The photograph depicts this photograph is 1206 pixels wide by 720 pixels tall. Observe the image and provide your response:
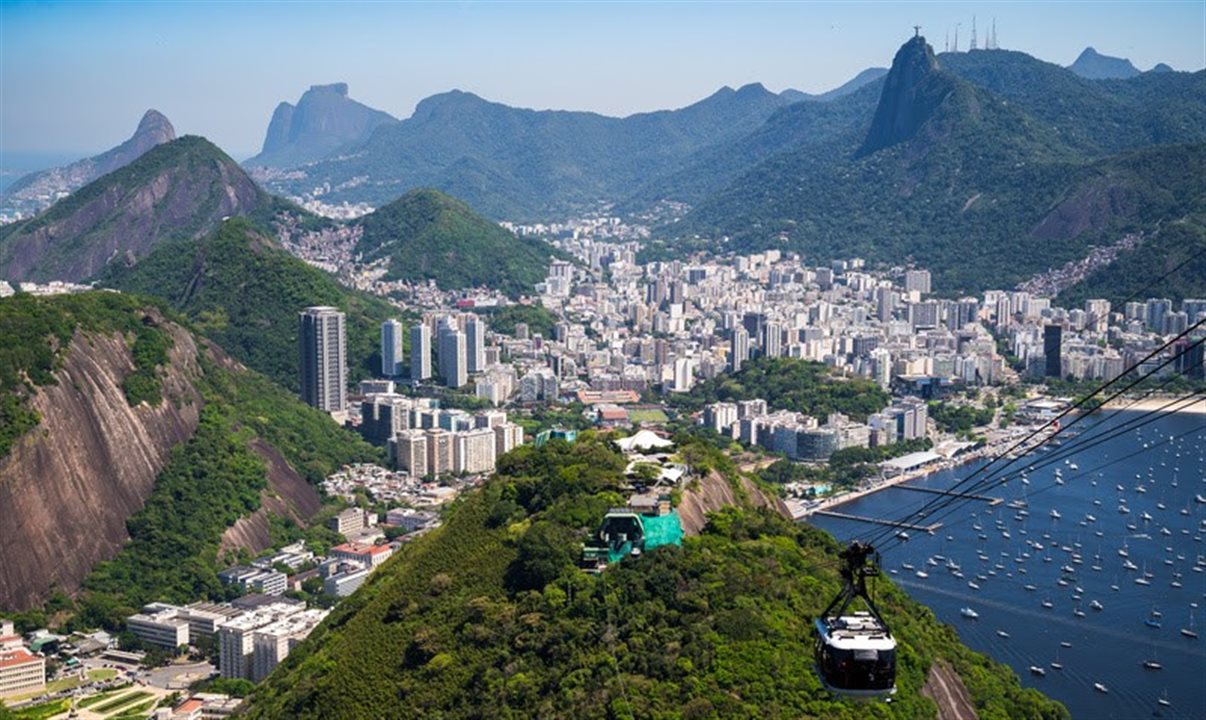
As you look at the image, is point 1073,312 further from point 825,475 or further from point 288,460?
point 288,460

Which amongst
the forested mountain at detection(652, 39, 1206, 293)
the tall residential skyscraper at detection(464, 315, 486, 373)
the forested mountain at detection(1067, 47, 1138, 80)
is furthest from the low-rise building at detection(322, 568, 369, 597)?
the forested mountain at detection(1067, 47, 1138, 80)

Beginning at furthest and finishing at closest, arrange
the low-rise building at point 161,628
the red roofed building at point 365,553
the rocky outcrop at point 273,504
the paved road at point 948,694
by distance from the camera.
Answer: the rocky outcrop at point 273,504
the red roofed building at point 365,553
the low-rise building at point 161,628
the paved road at point 948,694

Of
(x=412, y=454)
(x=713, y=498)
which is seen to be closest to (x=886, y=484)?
(x=412, y=454)

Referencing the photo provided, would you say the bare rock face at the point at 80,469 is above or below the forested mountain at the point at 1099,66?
below

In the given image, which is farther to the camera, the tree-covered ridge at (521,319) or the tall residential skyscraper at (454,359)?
the tree-covered ridge at (521,319)

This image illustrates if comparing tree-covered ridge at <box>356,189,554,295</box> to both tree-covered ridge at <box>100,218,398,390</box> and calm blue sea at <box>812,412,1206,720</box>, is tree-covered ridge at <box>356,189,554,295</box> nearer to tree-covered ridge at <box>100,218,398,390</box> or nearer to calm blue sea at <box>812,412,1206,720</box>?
tree-covered ridge at <box>100,218,398,390</box>

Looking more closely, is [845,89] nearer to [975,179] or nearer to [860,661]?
[975,179]

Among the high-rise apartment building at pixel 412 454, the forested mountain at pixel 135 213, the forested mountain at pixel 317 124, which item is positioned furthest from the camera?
the forested mountain at pixel 317 124

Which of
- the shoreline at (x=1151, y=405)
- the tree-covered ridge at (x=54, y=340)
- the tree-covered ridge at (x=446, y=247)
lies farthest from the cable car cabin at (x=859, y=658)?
the tree-covered ridge at (x=446, y=247)

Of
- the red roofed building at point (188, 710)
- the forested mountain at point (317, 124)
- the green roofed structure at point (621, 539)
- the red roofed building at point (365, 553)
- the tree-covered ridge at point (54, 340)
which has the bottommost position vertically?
the red roofed building at point (188, 710)

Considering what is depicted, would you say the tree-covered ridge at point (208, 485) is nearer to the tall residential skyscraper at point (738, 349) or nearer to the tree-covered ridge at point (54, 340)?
the tree-covered ridge at point (54, 340)
